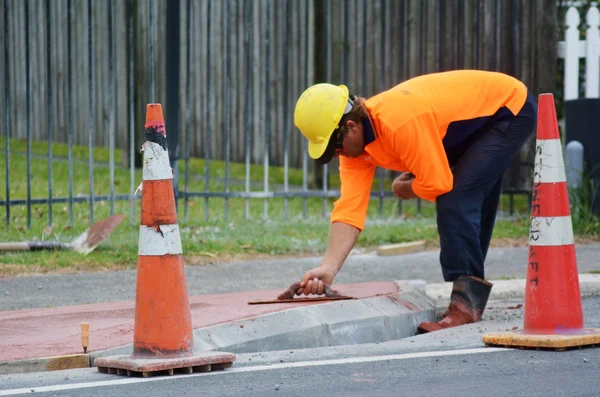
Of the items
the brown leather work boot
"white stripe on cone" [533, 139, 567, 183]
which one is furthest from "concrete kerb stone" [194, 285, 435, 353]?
"white stripe on cone" [533, 139, 567, 183]

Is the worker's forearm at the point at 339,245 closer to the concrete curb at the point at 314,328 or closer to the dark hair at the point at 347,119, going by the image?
the concrete curb at the point at 314,328

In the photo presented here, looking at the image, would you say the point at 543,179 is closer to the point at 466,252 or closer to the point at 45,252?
the point at 466,252

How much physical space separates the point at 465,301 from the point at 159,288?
5.94ft

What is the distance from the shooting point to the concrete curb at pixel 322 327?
468 cm

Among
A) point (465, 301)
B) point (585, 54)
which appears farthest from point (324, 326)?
point (585, 54)

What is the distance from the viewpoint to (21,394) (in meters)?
3.72

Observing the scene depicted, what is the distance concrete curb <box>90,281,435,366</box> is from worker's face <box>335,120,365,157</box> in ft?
2.59

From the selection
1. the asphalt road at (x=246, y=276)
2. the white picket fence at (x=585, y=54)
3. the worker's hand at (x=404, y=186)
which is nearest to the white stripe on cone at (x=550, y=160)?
the worker's hand at (x=404, y=186)

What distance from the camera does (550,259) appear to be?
183 inches

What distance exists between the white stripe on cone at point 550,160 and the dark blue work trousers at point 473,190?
56cm

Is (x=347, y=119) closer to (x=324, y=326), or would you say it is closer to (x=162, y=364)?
(x=324, y=326)

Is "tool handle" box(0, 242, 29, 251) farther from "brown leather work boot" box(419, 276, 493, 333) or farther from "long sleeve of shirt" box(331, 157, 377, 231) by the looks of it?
"brown leather work boot" box(419, 276, 493, 333)

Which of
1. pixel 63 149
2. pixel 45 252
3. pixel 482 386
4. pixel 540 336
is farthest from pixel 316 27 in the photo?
pixel 482 386

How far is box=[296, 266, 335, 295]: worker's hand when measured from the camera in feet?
17.2
